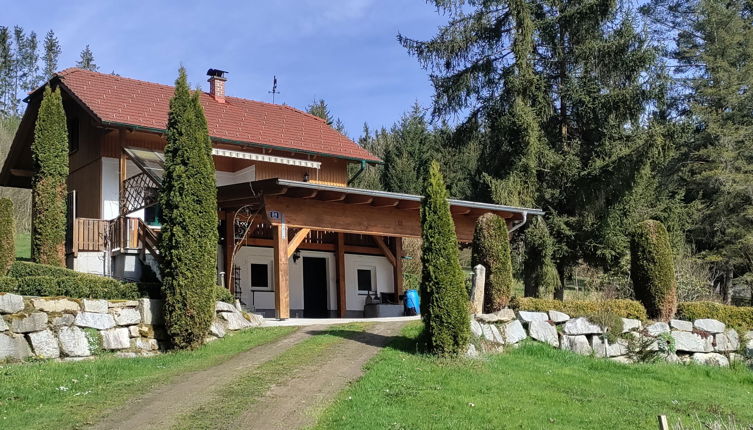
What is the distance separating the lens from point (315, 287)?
2244 cm

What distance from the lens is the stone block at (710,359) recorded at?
14.8 metres

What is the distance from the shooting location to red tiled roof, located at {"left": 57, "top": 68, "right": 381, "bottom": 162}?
1919 cm

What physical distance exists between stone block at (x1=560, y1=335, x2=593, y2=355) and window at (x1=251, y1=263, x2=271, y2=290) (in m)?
9.83

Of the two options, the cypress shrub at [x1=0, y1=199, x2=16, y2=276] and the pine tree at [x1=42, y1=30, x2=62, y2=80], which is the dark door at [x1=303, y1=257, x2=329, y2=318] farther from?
the pine tree at [x1=42, y1=30, x2=62, y2=80]

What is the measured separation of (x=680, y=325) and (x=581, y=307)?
7.75ft

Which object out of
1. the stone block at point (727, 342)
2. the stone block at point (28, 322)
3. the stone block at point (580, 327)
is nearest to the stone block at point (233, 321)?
the stone block at point (28, 322)

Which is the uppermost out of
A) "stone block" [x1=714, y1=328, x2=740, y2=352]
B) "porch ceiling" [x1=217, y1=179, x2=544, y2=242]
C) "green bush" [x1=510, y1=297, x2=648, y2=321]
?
"porch ceiling" [x1=217, y1=179, x2=544, y2=242]

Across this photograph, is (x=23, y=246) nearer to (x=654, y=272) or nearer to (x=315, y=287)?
(x=315, y=287)

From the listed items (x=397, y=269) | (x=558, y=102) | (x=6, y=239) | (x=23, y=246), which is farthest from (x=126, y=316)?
(x=23, y=246)

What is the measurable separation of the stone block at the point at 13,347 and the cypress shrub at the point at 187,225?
7.69ft

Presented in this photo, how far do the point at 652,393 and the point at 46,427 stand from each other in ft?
27.7

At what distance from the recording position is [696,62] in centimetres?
3425

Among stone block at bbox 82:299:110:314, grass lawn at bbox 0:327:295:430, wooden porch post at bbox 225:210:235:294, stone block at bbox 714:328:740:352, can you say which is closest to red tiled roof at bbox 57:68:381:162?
wooden porch post at bbox 225:210:235:294

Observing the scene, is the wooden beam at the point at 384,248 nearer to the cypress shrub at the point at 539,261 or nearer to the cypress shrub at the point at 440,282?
the cypress shrub at the point at 539,261
